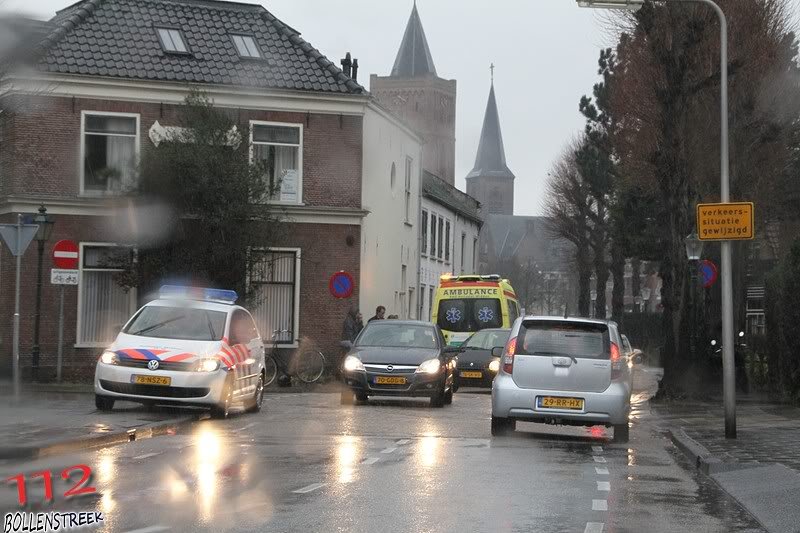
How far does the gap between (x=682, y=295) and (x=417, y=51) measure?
91129mm

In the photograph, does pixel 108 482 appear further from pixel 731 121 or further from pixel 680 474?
pixel 731 121

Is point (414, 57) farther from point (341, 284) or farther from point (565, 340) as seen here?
point (565, 340)

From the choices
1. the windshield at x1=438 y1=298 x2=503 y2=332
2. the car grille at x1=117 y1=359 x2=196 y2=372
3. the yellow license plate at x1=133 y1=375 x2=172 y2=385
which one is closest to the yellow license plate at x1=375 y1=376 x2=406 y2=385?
the car grille at x1=117 y1=359 x2=196 y2=372

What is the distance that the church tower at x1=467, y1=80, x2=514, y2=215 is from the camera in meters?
148

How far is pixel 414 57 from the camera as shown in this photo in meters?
115

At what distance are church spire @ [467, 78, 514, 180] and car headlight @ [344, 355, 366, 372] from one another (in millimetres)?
119866

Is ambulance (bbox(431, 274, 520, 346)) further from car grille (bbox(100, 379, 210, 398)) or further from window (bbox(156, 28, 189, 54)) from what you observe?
car grille (bbox(100, 379, 210, 398))

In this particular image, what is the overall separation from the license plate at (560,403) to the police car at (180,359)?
4.95 metres

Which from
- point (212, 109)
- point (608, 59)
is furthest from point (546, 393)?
point (608, 59)

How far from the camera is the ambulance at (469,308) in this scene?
1412 inches

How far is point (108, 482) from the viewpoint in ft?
36.9

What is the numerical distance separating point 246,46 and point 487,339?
11460 millimetres

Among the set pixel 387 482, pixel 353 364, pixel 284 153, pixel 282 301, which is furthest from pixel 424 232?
pixel 387 482

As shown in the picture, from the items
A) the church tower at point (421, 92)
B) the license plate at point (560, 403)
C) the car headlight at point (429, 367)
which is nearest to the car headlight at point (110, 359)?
the car headlight at point (429, 367)
